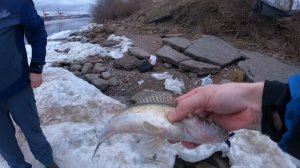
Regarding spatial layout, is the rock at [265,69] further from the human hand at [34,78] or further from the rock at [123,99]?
the human hand at [34,78]

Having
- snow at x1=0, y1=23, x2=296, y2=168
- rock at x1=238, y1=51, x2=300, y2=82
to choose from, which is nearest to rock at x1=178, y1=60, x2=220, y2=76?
rock at x1=238, y1=51, x2=300, y2=82

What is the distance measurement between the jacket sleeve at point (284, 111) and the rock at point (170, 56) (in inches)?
172

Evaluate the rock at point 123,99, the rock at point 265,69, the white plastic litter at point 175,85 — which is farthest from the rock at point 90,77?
the rock at point 265,69

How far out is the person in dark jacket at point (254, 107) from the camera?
1932 millimetres

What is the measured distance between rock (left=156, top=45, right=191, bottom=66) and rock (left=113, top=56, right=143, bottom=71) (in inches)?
15.1

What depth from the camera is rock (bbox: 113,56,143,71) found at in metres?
6.44

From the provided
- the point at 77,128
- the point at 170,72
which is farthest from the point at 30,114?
the point at 170,72

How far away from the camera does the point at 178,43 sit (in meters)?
7.04

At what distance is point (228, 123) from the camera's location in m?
2.49

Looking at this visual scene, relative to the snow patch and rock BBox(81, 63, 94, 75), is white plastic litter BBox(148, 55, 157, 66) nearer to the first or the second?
the snow patch

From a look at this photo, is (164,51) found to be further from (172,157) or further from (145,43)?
(172,157)

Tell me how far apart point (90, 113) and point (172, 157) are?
A: 4.58 ft

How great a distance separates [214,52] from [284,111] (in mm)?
4817

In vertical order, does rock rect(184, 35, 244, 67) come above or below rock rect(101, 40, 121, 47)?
above
